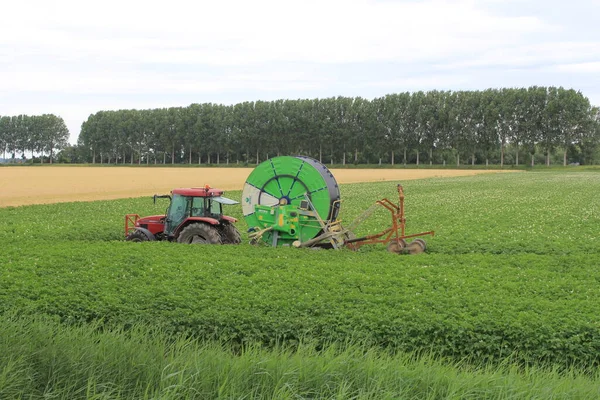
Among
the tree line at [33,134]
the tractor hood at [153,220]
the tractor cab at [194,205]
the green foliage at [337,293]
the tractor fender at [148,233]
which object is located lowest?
the green foliage at [337,293]

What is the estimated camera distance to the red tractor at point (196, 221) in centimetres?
1521

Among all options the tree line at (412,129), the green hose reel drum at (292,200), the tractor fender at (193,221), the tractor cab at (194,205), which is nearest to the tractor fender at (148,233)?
the tractor cab at (194,205)

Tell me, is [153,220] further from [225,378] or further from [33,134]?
[33,134]

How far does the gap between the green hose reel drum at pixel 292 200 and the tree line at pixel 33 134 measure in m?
132

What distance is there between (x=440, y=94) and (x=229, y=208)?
98052 mm

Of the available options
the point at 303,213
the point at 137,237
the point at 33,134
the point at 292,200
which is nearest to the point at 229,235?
the point at 292,200

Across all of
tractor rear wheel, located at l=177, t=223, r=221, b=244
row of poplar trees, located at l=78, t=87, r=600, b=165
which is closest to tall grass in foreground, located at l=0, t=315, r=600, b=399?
tractor rear wheel, located at l=177, t=223, r=221, b=244

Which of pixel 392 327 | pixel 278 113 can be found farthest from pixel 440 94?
pixel 392 327

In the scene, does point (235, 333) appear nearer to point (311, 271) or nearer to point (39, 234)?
point (311, 271)

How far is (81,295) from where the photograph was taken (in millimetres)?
9789

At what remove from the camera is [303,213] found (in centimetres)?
1496

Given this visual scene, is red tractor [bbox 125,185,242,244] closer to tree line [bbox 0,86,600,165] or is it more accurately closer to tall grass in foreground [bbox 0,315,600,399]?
tall grass in foreground [bbox 0,315,600,399]

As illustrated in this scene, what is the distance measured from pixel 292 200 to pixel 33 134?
5364 inches

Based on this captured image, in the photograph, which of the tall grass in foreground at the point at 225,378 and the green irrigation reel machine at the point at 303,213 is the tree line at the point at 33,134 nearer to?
the green irrigation reel machine at the point at 303,213
